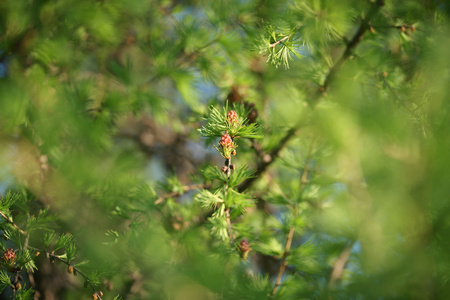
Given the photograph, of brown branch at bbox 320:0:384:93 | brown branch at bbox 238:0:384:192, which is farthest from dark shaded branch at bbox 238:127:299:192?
brown branch at bbox 320:0:384:93

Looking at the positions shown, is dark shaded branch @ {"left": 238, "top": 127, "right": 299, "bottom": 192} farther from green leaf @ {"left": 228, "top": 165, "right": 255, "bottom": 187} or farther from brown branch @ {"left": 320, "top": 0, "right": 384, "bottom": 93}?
green leaf @ {"left": 228, "top": 165, "right": 255, "bottom": 187}

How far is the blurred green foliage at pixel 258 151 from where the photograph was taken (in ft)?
1.12

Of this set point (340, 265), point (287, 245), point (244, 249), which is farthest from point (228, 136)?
point (340, 265)

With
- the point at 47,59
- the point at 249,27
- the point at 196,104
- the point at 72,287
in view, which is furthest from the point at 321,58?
the point at 72,287

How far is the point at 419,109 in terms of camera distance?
531mm

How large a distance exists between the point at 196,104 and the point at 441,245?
523 mm

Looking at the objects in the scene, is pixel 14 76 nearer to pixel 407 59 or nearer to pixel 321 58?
pixel 321 58

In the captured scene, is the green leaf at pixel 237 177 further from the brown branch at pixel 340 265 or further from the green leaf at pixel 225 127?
the brown branch at pixel 340 265

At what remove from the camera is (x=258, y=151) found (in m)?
0.67

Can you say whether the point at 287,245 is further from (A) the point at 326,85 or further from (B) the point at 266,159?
(A) the point at 326,85

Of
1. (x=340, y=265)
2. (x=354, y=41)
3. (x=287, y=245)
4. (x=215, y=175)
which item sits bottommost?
(x=340, y=265)

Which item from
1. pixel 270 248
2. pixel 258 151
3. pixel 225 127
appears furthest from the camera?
pixel 258 151

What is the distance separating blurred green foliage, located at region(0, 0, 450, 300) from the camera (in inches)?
13.5

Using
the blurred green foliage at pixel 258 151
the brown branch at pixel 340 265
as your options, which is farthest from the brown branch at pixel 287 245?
the brown branch at pixel 340 265
